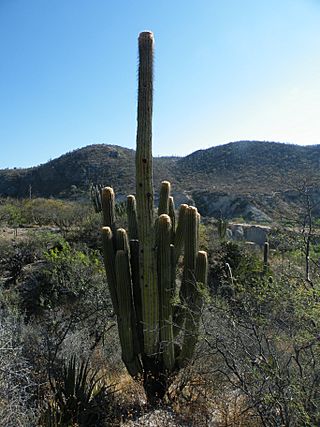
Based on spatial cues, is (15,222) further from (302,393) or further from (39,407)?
(302,393)

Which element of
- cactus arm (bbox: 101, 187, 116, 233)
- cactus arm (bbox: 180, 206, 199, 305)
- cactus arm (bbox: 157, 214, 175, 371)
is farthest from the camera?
cactus arm (bbox: 101, 187, 116, 233)

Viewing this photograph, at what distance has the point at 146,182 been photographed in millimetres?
5086

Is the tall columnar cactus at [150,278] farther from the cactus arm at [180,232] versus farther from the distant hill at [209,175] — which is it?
the distant hill at [209,175]

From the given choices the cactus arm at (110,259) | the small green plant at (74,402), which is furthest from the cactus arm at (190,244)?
the small green plant at (74,402)

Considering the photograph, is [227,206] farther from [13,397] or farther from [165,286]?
[13,397]

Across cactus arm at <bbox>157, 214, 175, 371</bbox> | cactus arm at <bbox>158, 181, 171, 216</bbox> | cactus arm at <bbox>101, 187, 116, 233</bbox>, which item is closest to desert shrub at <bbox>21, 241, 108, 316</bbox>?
cactus arm at <bbox>101, 187, 116, 233</bbox>

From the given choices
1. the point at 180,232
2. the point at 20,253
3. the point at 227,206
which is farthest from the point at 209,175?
the point at 180,232

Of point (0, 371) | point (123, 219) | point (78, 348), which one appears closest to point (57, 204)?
point (123, 219)

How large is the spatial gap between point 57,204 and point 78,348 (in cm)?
1769

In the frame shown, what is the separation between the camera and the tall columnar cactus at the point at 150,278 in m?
5.11

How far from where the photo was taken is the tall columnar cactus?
511 cm

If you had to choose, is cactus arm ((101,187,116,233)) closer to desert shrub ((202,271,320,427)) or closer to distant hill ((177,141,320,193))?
desert shrub ((202,271,320,427))

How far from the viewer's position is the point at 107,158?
144 feet

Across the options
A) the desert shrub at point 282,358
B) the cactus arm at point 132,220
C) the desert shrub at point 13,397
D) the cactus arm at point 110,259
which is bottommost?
the desert shrub at point 13,397
